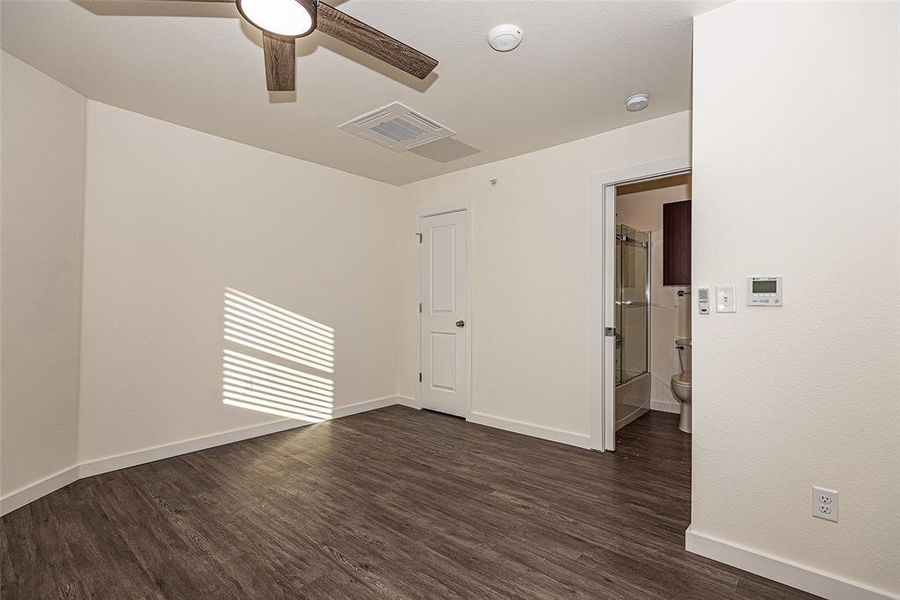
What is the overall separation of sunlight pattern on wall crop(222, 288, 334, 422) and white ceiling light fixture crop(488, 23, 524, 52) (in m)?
2.87

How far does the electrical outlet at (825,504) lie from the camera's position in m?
1.72

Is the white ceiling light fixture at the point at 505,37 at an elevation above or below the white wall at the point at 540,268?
above

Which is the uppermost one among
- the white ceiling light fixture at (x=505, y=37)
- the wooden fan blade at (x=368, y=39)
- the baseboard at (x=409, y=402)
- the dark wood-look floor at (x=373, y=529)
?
the white ceiling light fixture at (x=505, y=37)

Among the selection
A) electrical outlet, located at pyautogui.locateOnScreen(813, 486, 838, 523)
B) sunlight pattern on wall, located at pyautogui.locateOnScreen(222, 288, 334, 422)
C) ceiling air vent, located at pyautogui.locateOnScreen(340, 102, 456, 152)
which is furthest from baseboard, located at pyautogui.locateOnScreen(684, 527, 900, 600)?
sunlight pattern on wall, located at pyautogui.locateOnScreen(222, 288, 334, 422)

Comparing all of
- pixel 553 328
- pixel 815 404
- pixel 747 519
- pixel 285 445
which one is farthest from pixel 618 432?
pixel 285 445

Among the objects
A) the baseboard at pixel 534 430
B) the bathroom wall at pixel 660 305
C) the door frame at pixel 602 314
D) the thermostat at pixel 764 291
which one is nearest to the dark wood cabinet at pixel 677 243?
the bathroom wall at pixel 660 305


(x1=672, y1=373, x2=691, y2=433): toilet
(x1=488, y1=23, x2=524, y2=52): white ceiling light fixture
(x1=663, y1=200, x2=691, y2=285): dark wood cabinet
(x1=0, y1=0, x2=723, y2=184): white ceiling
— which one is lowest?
(x1=672, y1=373, x2=691, y2=433): toilet

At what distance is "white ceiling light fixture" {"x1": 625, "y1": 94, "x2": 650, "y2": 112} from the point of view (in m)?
2.81

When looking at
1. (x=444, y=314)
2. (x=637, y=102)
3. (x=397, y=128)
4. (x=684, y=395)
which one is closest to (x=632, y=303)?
(x=684, y=395)

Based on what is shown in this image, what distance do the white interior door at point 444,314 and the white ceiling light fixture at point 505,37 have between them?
2266 millimetres

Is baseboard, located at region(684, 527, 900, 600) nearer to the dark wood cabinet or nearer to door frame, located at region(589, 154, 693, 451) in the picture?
door frame, located at region(589, 154, 693, 451)

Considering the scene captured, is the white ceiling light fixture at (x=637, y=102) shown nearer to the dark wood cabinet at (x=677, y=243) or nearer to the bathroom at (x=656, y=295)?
the bathroom at (x=656, y=295)

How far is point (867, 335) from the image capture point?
1.66m

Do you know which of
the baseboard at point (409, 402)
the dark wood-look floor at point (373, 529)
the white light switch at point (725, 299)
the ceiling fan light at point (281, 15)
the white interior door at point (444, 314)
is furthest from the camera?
the baseboard at point (409, 402)
